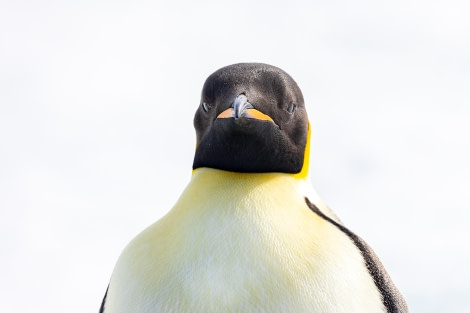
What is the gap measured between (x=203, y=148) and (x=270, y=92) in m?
0.47

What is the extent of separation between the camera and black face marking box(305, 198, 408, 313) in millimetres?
3279

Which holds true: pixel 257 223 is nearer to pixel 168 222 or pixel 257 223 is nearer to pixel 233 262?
pixel 233 262

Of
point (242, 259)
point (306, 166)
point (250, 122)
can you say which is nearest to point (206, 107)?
point (250, 122)

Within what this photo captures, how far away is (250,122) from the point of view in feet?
10.2

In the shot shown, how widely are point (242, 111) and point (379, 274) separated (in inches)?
44.9

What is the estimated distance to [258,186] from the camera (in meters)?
3.30

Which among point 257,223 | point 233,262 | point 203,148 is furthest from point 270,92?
point 233,262

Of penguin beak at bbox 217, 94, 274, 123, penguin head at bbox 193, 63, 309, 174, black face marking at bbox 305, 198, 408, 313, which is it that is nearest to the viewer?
penguin beak at bbox 217, 94, 274, 123

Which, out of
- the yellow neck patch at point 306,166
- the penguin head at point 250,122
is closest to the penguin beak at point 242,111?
the penguin head at point 250,122

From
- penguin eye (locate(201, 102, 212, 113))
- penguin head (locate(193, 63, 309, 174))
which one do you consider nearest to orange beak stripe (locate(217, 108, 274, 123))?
penguin head (locate(193, 63, 309, 174))

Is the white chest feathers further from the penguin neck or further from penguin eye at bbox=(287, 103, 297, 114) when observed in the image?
penguin eye at bbox=(287, 103, 297, 114)

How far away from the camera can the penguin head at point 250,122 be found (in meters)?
3.16

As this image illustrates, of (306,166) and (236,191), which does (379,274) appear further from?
(236,191)

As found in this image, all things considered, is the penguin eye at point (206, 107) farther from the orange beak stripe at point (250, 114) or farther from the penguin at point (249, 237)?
the orange beak stripe at point (250, 114)
